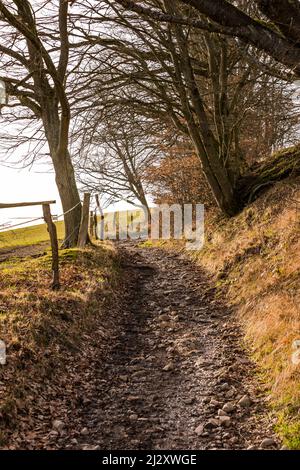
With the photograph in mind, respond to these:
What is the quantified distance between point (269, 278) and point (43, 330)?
4013 millimetres

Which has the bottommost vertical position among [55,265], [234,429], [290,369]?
[234,429]

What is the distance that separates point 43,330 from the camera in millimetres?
6453

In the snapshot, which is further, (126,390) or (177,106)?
(177,106)

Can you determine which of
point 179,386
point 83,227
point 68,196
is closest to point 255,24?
point 179,386

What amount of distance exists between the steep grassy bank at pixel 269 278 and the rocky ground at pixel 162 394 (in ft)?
0.81

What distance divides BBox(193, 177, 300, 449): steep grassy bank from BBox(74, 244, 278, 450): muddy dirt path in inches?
10.1

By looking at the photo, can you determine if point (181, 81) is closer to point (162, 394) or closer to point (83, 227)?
point (83, 227)

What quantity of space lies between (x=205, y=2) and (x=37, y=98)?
351 inches

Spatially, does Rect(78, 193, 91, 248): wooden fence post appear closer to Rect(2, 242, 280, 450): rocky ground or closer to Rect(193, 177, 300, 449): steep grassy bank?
Rect(193, 177, 300, 449): steep grassy bank

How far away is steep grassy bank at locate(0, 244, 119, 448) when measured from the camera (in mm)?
4961

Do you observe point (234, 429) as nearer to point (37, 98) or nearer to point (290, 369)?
point (290, 369)

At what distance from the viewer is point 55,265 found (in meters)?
8.91

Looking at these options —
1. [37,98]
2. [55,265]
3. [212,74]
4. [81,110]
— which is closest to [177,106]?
[212,74]

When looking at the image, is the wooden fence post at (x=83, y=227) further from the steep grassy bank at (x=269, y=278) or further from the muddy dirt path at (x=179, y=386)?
the muddy dirt path at (x=179, y=386)
